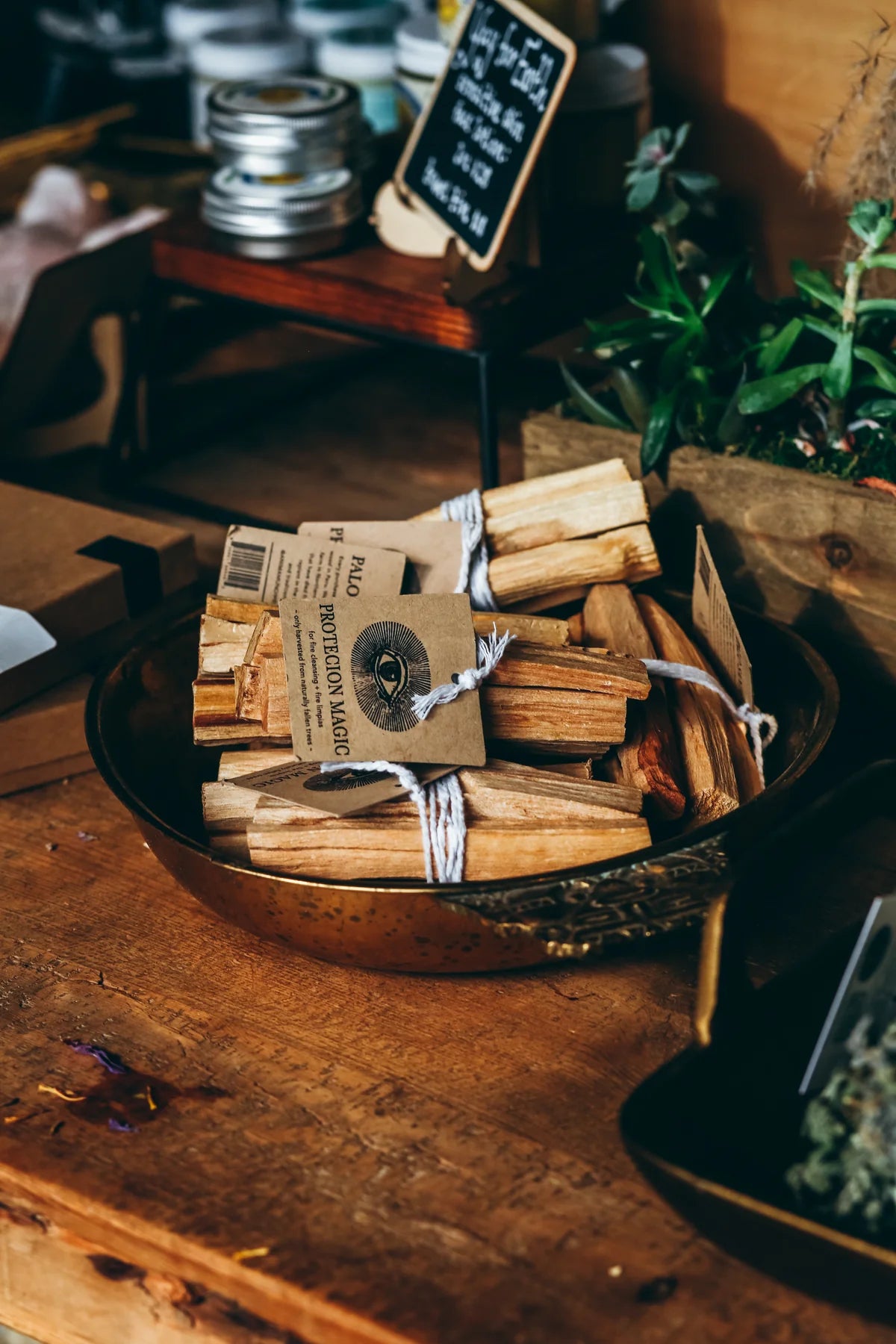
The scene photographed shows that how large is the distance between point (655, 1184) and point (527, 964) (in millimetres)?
193

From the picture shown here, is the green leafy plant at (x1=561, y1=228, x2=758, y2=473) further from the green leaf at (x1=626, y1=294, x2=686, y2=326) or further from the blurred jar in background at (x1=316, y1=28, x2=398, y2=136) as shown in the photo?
the blurred jar in background at (x1=316, y1=28, x2=398, y2=136)

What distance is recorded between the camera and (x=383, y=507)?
1420 millimetres

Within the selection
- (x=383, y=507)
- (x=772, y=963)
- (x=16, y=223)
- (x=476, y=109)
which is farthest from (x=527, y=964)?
(x=16, y=223)

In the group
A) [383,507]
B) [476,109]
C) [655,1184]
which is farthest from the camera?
[383,507]

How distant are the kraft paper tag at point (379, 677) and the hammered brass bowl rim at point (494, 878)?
0.09 m

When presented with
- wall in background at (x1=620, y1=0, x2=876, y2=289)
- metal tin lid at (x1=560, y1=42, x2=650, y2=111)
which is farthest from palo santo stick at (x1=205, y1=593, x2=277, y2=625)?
wall in background at (x1=620, y1=0, x2=876, y2=289)

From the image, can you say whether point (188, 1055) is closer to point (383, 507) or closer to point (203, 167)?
point (383, 507)

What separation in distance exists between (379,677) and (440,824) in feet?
0.32

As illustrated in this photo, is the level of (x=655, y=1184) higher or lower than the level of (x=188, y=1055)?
higher

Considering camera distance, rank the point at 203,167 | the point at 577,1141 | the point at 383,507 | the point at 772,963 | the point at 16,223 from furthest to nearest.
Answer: the point at 203,167 < the point at 16,223 < the point at 383,507 < the point at 772,963 < the point at 577,1141

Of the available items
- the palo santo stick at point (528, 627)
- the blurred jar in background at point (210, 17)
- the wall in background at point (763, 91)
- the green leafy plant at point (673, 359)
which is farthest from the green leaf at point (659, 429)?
the blurred jar in background at point (210, 17)

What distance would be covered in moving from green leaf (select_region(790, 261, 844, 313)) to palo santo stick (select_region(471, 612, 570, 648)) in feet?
1.18

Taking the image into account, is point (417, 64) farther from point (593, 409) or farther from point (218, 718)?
point (218, 718)

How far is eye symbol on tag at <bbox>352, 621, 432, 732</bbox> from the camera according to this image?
0.80 metres
